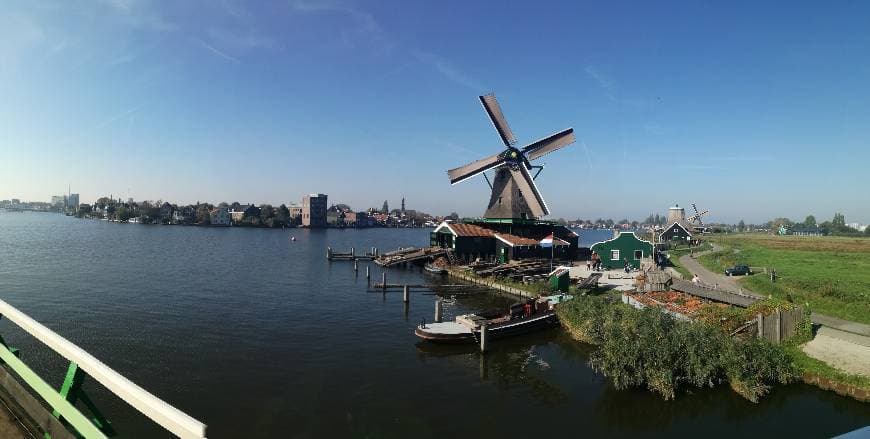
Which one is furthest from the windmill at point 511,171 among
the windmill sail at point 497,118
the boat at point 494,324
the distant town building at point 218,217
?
the distant town building at point 218,217

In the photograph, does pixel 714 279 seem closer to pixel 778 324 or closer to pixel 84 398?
pixel 778 324

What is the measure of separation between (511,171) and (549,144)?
697cm

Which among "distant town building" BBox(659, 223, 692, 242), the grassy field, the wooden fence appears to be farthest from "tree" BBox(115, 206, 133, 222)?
the wooden fence

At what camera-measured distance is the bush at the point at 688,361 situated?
2030 centimetres

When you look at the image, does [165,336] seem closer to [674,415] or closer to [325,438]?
[325,438]

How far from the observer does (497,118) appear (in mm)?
64625

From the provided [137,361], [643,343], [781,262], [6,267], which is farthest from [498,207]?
[6,267]

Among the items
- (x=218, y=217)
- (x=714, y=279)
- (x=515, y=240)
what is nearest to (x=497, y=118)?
(x=515, y=240)

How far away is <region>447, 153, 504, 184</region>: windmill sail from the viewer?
6475 cm

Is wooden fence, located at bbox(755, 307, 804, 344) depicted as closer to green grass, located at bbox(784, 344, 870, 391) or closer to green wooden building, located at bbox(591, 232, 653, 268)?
green grass, located at bbox(784, 344, 870, 391)

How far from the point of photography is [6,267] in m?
52.1

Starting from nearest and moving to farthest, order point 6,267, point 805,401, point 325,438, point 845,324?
point 325,438, point 805,401, point 845,324, point 6,267

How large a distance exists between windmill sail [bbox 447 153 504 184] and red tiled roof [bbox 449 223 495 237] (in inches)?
282

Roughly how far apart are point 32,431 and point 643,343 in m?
22.1
